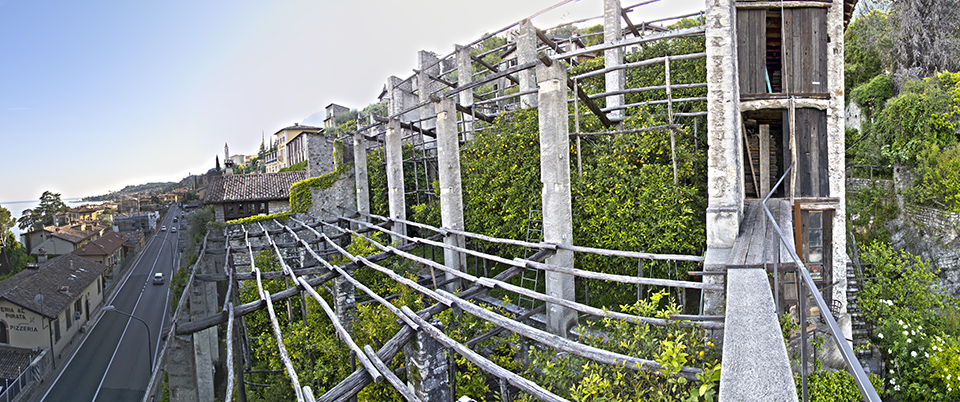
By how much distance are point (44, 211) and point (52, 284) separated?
41.3m

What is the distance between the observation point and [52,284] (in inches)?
1077

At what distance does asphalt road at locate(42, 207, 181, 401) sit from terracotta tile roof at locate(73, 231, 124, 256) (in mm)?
3512

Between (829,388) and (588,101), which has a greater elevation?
(588,101)

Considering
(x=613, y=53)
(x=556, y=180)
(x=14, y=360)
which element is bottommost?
(x=14, y=360)

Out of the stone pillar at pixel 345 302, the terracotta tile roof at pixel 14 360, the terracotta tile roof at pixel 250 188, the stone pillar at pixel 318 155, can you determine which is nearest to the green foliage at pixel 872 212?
the stone pillar at pixel 345 302

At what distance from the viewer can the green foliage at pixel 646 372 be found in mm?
3467

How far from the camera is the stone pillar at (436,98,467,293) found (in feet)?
37.1

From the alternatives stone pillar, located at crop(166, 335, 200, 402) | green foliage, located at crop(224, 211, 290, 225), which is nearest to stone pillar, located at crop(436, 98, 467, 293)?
stone pillar, located at crop(166, 335, 200, 402)

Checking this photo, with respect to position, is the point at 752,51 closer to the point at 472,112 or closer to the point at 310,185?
the point at 472,112

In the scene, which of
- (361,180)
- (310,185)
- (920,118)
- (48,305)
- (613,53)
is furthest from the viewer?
(48,305)

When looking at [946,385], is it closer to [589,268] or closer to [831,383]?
[831,383]

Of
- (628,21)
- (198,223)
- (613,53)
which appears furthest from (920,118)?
(198,223)

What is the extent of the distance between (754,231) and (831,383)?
505cm

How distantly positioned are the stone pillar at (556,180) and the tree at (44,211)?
70.0m
